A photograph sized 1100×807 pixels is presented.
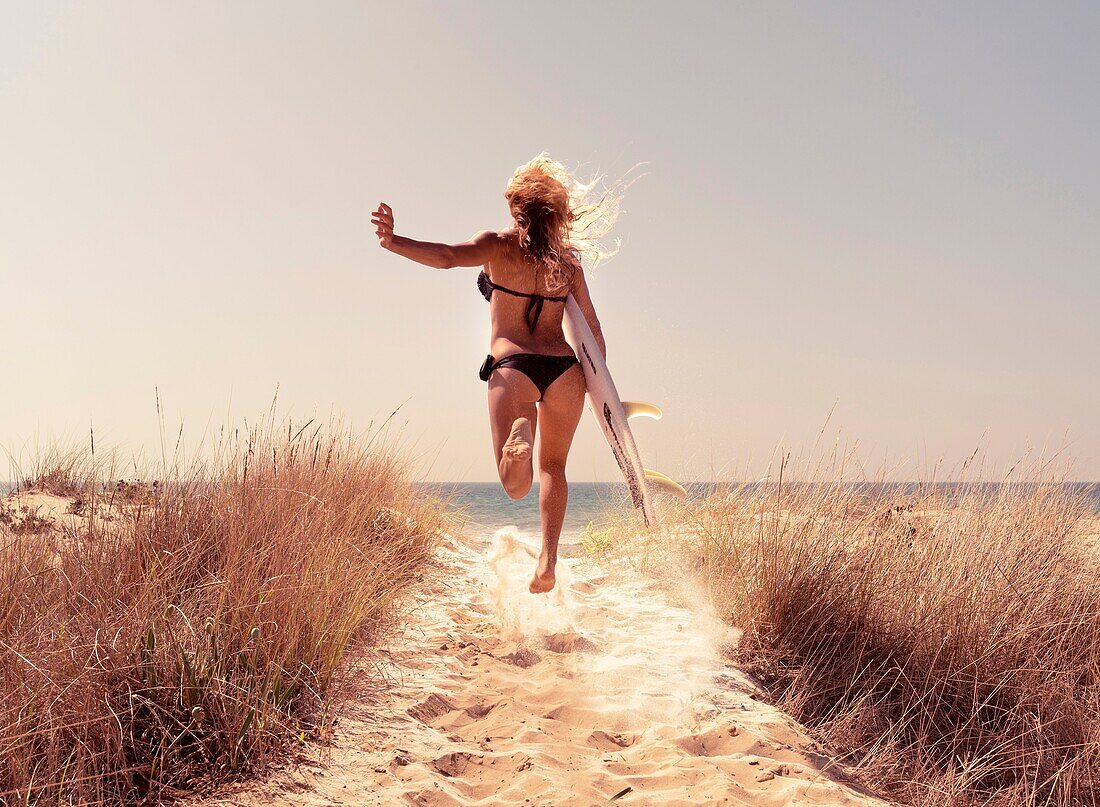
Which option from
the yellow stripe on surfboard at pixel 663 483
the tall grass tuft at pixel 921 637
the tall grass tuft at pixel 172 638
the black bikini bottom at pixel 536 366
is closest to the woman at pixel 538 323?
the black bikini bottom at pixel 536 366

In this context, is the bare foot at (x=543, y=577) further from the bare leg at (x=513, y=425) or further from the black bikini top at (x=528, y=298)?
the black bikini top at (x=528, y=298)

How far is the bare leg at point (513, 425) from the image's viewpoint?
12.3 feet

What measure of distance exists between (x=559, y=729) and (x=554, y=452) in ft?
5.27

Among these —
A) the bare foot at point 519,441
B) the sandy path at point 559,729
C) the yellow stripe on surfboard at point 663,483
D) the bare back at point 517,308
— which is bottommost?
the sandy path at point 559,729

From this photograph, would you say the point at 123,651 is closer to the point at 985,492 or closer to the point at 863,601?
the point at 863,601

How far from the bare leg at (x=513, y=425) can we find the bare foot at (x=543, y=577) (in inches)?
20.6

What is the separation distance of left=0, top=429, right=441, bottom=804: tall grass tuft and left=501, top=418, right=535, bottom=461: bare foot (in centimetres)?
99

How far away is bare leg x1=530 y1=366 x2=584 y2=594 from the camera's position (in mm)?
4230

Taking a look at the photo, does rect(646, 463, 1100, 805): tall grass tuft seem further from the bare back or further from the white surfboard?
the bare back

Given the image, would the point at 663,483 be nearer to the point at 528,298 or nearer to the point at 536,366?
the point at 536,366

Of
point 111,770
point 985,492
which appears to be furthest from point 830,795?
point 985,492

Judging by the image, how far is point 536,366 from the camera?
4164 mm

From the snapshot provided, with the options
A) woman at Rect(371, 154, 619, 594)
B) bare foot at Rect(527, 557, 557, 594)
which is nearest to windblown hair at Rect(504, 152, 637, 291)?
woman at Rect(371, 154, 619, 594)

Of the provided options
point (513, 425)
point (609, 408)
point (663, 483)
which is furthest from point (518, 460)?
point (663, 483)
